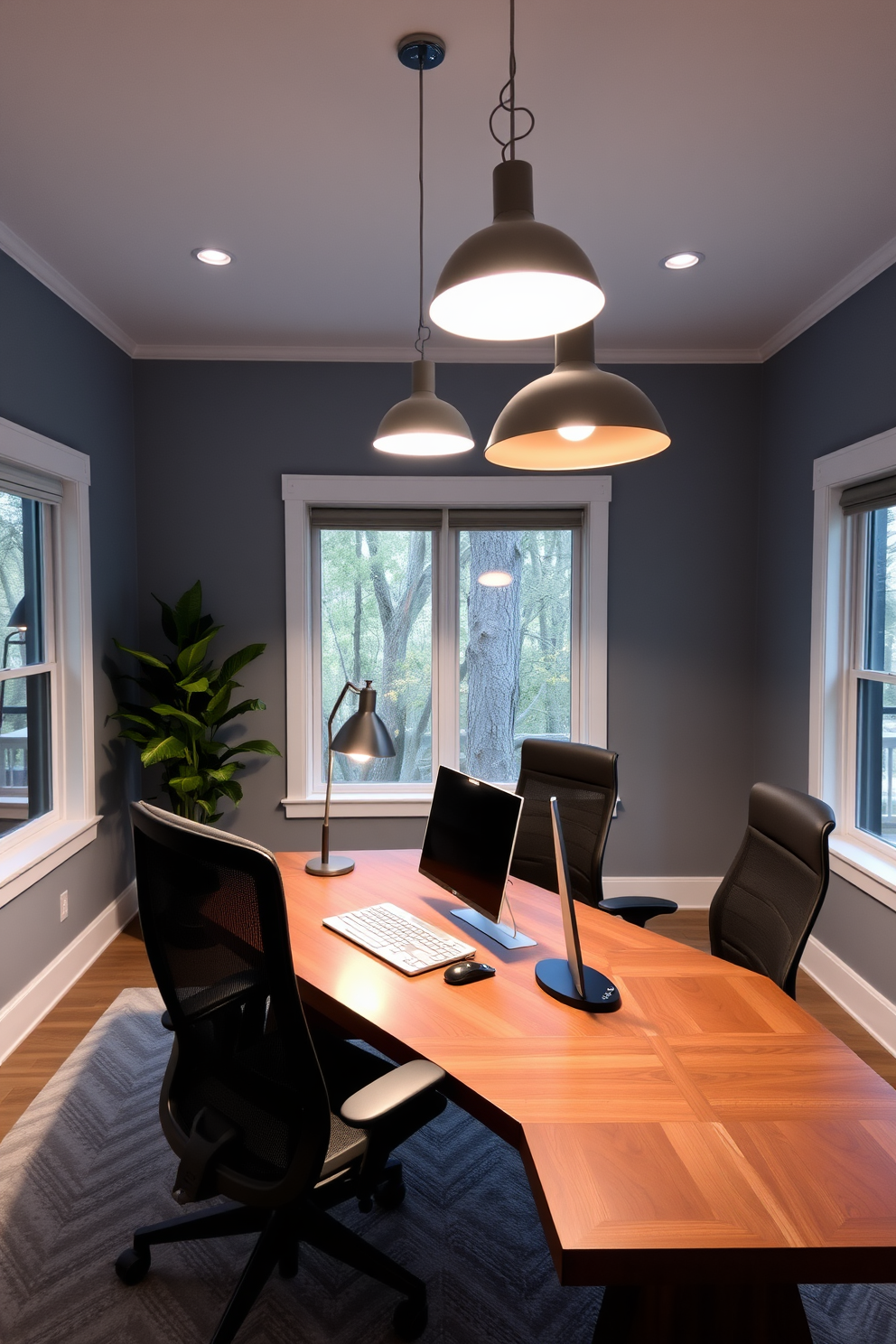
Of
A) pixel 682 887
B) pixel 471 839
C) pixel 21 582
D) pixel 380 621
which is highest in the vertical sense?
pixel 21 582

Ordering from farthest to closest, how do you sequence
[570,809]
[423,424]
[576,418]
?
[570,809], [423,424], [576,418]

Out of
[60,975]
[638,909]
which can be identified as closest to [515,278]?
[638,909]

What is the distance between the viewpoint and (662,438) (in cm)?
167

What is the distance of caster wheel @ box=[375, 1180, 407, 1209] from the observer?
2.09 m

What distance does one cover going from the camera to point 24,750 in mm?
3242

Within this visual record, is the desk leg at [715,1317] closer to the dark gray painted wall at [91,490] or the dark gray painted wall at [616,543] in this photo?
the dark gray painted wall at [91,490]

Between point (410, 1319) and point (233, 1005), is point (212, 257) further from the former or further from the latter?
point (410, 1319)

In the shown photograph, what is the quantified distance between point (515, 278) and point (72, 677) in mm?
2783

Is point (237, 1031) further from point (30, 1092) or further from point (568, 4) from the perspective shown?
point (568, 4)

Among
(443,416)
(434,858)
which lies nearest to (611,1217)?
(434,858)

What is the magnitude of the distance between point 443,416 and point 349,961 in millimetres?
1379

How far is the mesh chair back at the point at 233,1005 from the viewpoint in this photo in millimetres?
1354

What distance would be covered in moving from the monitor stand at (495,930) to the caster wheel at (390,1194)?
0.69 m

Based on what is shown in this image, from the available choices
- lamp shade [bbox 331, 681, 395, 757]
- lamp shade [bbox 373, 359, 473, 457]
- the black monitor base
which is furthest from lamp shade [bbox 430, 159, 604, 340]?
the black monitor base
